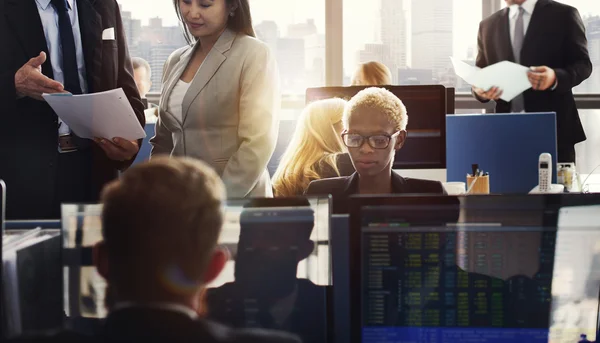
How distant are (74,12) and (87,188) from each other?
0.56m

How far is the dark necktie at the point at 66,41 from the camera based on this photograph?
205 cm

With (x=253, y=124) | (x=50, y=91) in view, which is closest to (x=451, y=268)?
(x=253, y=124)

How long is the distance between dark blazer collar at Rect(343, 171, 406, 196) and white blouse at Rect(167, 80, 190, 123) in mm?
596

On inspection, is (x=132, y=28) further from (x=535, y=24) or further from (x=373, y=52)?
(x=535, y=24)

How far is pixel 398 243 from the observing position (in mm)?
1035

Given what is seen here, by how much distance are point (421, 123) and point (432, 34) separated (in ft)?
10.4

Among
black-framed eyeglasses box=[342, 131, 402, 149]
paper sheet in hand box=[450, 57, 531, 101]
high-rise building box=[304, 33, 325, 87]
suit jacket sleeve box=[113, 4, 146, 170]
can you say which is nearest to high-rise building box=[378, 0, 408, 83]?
high-rise building box=[304, 33, 325, 87]

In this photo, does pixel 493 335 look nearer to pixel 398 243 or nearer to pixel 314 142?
pixel 398 243

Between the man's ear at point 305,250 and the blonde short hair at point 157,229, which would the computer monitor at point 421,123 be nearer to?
the man's ear at point 305,250

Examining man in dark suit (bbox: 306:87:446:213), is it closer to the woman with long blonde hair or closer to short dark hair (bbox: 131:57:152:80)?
the woman with long blonde hair

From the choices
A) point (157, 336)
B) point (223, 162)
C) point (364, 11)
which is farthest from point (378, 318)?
point (364, 11)

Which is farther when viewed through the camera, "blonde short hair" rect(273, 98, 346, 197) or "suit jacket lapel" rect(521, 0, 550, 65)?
"suit jacket lapel" rect(521, 0, 550, 65)

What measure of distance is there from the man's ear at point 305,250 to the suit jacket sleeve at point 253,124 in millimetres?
996

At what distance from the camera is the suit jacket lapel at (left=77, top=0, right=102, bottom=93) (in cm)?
211
